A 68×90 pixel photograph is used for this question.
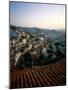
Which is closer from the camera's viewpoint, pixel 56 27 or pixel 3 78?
pixel 3 78

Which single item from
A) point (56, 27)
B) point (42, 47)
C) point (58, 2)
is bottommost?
point (42, 47)

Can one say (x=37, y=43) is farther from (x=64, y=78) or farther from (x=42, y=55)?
(x=64, y=78)

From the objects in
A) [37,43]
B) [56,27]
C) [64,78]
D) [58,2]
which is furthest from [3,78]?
[58,2]

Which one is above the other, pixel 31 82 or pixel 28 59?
pixel 28 59

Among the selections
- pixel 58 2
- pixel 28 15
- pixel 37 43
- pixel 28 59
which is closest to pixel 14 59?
pixel 28 59

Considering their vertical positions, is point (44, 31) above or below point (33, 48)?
above

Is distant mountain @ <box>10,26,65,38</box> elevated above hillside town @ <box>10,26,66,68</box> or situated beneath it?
elevated above

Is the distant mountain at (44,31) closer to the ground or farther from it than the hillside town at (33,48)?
farther from it

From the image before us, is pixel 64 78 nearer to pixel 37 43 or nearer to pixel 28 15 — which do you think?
pixel 37 43

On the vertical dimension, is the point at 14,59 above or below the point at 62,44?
below
